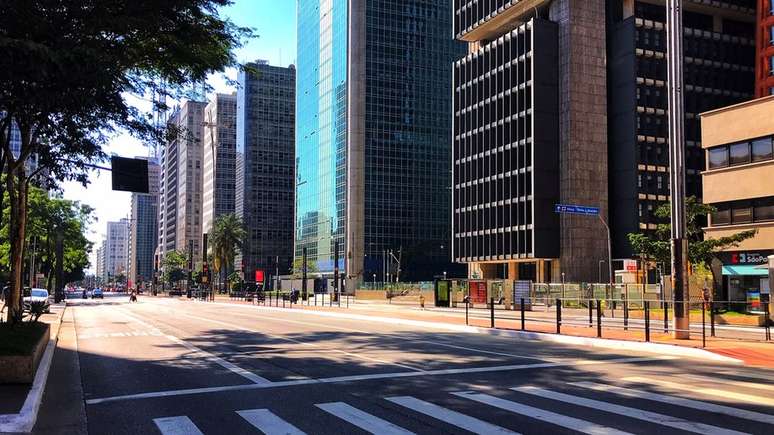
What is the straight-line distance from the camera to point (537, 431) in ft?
26.1

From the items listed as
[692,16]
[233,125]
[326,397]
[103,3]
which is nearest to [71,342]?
[103,3]

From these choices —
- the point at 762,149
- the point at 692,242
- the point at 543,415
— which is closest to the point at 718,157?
the point at 762,149

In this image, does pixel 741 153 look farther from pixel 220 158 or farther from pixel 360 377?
pixel 220 158

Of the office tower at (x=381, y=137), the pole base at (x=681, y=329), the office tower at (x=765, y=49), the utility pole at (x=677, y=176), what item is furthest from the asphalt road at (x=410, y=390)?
the office tower at (x=381, y=137)

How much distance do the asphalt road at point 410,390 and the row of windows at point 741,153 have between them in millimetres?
31661

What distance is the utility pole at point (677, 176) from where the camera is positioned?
2012 centimetres

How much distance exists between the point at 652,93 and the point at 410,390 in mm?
80631

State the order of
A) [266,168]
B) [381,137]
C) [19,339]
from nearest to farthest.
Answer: [19,339], [381,137], [266,168]

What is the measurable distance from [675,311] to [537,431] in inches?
541

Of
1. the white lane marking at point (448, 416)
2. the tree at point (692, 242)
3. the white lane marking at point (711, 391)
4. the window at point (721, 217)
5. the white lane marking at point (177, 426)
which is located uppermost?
the window at point (721, 217)

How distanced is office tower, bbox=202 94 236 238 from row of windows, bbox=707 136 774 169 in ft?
480

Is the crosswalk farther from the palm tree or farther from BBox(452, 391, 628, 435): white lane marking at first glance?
the palm tree

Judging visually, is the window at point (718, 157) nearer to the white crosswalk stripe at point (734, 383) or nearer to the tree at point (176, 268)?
the white crosswalk stripe at point (734, 383)

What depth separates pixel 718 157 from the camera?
46531 millimetres
